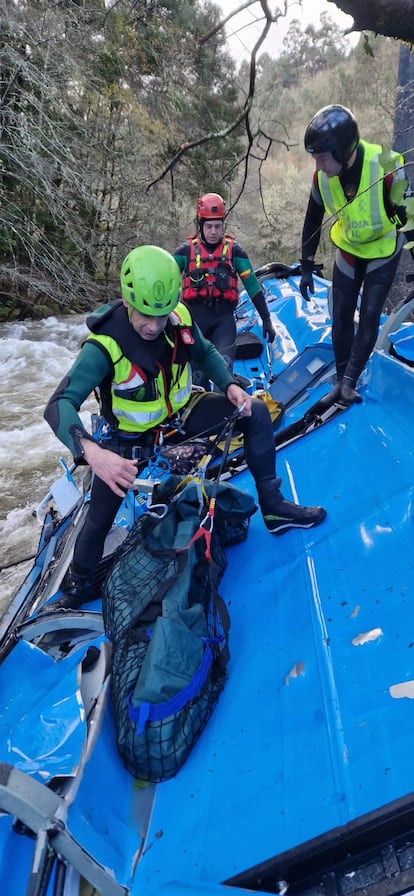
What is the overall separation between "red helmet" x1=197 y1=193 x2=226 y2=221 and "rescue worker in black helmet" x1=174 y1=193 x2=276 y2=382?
121 mm

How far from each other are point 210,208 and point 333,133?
4.71 feet

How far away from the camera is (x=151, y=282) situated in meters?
2.16

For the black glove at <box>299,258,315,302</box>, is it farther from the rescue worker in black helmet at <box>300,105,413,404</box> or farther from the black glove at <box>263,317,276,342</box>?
the black glove at <box>263,317,276,342</box>

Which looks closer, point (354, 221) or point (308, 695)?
point (308, 695)

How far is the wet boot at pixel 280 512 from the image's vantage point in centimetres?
248

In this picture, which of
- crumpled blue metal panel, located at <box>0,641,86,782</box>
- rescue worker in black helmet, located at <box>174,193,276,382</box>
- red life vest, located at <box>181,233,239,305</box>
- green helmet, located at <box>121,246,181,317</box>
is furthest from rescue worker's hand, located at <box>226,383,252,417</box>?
red life vest, located at <box>181,233,239,305</box>

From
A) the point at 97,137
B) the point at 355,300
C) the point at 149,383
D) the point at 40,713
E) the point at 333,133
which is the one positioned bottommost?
the point at 40,713

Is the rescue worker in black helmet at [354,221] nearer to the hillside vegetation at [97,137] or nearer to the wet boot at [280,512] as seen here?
the wet boot at [280,512]


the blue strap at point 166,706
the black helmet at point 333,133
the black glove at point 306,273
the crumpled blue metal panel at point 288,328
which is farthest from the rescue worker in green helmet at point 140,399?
the crumpled blue metal panel at point 288,328

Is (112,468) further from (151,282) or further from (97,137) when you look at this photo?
(97,137)

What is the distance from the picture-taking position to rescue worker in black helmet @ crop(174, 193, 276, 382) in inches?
164

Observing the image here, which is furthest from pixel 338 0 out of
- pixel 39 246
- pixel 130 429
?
pixel 39 246

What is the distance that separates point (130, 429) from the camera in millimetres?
2510

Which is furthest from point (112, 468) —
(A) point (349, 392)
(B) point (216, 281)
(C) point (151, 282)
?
(B) point (216, 281)
